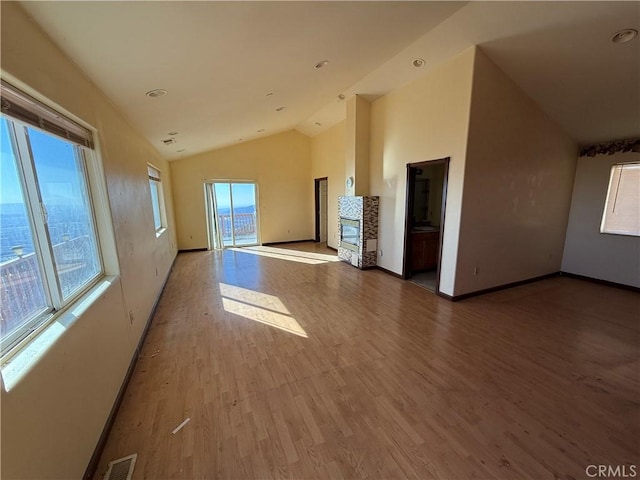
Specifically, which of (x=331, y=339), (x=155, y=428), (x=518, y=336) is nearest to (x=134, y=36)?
(x=155, y=428)

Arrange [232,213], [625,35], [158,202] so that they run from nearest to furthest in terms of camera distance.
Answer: [625,35] < [158,202] < [232,213]

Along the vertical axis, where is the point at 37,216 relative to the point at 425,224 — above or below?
above

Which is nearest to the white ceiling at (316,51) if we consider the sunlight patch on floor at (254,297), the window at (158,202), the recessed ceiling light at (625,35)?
the recessed ceiling light at (625,35)

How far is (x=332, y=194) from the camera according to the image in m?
7.03

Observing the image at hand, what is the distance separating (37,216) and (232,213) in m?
6.10

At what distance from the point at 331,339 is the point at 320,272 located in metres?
2.42

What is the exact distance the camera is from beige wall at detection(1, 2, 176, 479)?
105 cm

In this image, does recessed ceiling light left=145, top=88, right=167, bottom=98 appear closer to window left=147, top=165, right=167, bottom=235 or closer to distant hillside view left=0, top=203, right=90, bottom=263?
distant hillside view left=0, top=203, right=90, bottom=263

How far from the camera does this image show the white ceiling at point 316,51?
5.14ft

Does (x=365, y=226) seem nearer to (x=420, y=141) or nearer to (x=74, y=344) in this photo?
(x=420, y=141)

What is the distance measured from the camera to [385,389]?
2.08 m

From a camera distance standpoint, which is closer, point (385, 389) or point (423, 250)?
point (385, 389)

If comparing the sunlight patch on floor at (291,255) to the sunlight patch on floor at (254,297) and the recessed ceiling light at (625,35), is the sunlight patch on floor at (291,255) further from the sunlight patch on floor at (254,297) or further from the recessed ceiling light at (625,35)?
the recessed ceiling light at (625,35)

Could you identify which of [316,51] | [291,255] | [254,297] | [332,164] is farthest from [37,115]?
[332,164]
